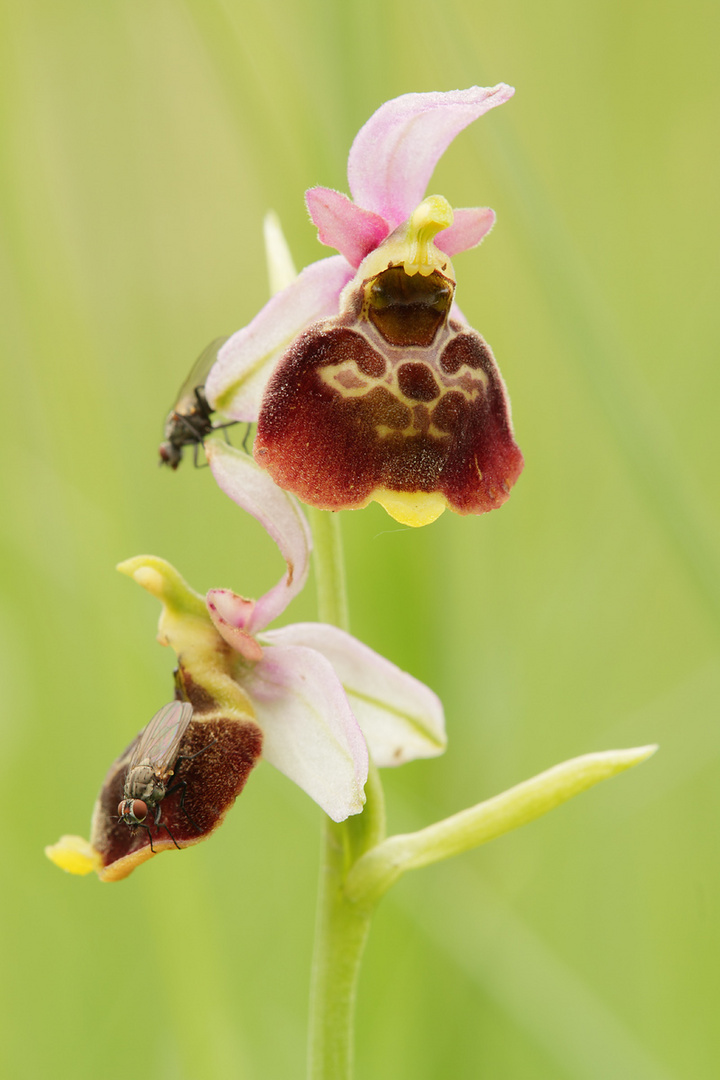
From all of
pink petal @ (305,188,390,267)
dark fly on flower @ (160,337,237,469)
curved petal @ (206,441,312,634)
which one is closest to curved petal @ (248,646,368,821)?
curved petal @ (206,441,312,634)

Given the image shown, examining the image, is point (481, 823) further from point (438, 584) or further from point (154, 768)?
point (438, 584)

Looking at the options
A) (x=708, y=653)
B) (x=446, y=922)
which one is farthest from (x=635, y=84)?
(x=446, y=922)

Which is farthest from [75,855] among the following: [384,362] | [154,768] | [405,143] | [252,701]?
[405,143]

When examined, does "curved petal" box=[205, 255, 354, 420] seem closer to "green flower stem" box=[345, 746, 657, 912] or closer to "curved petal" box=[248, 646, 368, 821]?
"curved petal" box=[248, 646, 368, 821]

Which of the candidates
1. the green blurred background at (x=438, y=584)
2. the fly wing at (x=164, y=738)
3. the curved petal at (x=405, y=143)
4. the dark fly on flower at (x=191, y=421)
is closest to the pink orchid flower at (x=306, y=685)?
the fly wing at (x=164, y=738)

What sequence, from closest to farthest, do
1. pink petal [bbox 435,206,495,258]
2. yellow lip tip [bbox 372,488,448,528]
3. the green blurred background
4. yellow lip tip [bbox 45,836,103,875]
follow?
yellow lip tip [bbox 372,488,448,528]
yellow lip tip [bbox 45,836,103,875]
pink petal [bbox 435,206,495,258]
the green blurred background

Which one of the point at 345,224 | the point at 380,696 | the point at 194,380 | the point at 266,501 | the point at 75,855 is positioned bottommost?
the point at 380,696
